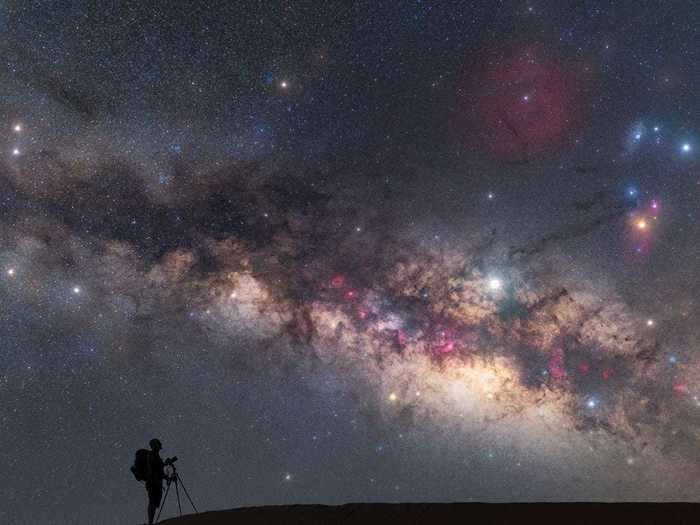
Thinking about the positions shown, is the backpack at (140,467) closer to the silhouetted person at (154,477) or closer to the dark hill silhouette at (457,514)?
the silhouetted person at (154,477)

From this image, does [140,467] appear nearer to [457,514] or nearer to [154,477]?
[154,477]

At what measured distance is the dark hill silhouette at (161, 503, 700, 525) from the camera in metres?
9.40

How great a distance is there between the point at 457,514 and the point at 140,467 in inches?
236

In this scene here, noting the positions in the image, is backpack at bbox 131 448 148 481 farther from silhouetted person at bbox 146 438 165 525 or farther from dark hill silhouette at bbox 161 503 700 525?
dark hill silhouette at bbox 161 503 700 525

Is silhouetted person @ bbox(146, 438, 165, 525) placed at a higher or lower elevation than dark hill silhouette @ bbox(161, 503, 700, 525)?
higher

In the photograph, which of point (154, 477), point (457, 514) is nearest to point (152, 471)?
point (154, 477)

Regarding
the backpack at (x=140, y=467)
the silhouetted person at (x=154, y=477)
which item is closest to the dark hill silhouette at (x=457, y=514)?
the silhouetted person at (x=154, y=477)

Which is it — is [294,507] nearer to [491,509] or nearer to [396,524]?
[396,524]

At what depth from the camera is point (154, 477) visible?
11125mm

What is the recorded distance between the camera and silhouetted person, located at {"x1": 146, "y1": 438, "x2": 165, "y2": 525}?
10961mm

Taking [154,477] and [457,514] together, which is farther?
[154,477]

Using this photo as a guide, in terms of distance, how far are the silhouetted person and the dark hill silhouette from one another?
1.26 ft

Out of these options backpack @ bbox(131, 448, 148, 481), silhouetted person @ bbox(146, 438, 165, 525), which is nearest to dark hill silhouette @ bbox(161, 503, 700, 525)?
silhouetted person @ bbox(146, 438, 165, 525)

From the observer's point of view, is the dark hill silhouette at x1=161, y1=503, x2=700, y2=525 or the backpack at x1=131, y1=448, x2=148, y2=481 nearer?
the dark hill silhouette at x1=161, y1=503, x2=700, y2=525
